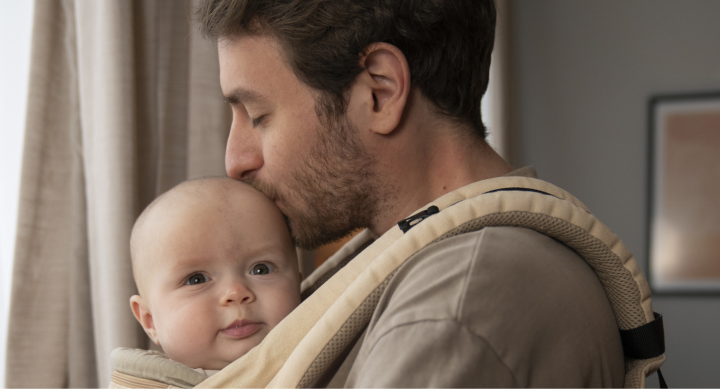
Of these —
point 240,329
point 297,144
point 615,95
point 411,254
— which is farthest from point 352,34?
point 615,95

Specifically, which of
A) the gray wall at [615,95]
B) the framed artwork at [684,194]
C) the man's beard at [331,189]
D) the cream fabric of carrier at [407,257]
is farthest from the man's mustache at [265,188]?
the framed artwork at [684,194]

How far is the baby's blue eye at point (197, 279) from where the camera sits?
3.32 ft

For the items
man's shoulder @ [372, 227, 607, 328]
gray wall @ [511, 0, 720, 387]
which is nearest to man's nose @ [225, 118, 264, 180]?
man's shoulder @ [372, 227, 607, 328]

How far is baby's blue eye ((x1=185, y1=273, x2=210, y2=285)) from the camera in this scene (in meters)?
1.01

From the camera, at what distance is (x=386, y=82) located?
39.0 inches

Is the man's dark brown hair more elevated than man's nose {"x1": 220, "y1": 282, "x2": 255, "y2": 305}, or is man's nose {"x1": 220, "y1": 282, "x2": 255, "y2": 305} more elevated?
the man's dark brown hair

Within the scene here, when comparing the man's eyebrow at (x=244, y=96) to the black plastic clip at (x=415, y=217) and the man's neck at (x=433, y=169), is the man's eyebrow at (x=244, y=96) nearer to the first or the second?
the man's neck at (x=433, y=169)

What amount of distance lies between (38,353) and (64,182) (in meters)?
0.44

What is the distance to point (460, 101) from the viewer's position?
1044 mm

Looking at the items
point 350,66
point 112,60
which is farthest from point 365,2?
point 112,60

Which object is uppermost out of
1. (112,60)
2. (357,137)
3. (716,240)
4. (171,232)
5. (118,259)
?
(112,60)

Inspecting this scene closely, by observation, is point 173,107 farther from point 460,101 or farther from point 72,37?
point 460,101

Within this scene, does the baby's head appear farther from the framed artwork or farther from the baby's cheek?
the framed artwork

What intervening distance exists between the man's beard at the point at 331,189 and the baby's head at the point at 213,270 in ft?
0.19
